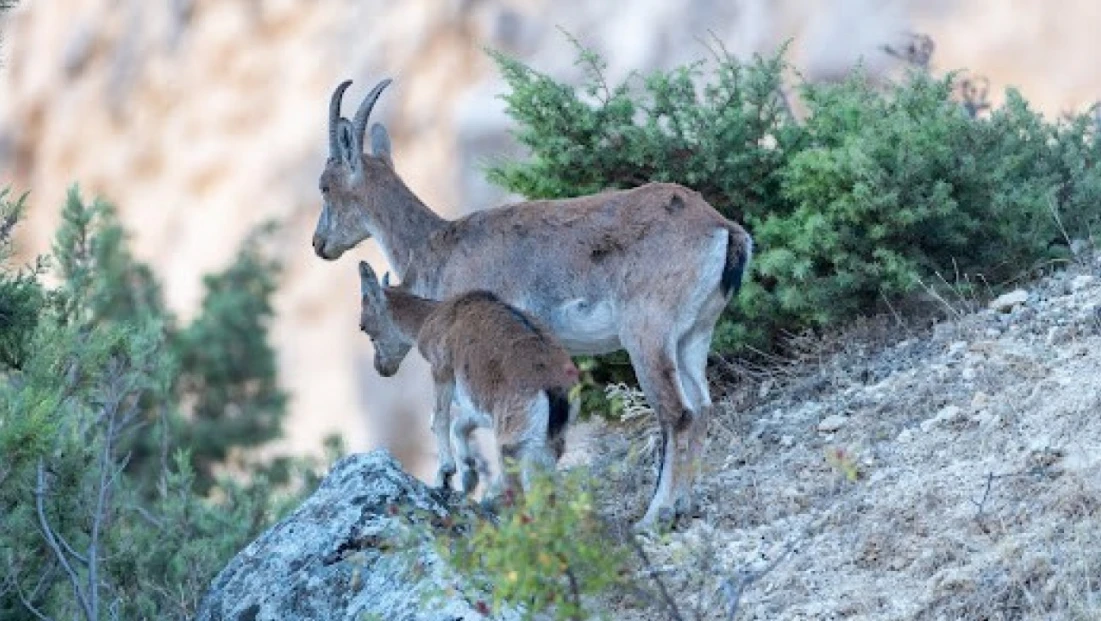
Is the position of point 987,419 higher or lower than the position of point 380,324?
lower

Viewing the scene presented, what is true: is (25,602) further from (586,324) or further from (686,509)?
(686,509)

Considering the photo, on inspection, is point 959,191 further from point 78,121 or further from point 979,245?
point 78,121

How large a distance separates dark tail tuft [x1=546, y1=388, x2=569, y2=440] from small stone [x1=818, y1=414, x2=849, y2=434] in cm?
212

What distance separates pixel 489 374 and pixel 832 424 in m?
2.18

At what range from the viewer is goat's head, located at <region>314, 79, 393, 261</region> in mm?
12180

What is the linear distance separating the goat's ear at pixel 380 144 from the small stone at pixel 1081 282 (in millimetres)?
3863

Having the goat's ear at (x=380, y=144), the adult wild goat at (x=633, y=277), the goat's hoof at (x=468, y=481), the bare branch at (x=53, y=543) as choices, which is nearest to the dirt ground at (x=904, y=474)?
the adult wild goat at (x=633, y=277)

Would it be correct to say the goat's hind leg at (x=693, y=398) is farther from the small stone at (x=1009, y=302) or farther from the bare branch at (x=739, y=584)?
the small stone at (x=1009, y=302)

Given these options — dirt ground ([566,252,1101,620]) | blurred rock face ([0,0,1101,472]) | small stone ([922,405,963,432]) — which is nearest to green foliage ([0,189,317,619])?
dirt ground ([566,252,1101,620])

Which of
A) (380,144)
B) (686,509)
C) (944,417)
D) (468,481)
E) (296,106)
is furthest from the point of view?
(296,106)

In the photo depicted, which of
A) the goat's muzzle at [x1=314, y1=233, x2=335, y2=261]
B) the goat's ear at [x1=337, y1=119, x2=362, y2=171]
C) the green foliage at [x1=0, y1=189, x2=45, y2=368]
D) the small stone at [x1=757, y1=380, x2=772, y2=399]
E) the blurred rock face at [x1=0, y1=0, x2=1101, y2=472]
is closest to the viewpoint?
the green foliage at [x1=0, y1=189, x2=45, y2=368]

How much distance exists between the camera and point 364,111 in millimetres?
11836

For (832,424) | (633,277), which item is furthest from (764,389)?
(633,277)

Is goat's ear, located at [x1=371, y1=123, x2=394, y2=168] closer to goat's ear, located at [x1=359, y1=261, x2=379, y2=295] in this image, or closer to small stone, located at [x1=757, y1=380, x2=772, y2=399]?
goat's ear, located at [x1=359, y1=261, x2=379, y2=295]
